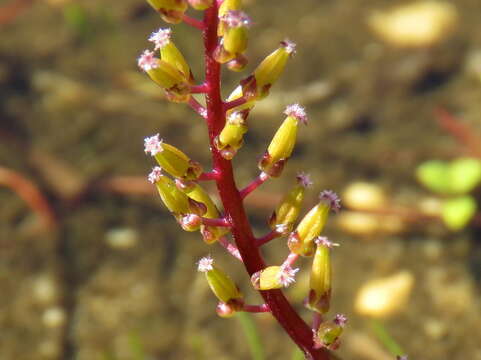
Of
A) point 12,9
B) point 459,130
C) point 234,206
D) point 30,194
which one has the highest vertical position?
point 12,9

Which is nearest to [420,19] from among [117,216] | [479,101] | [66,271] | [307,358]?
[479,101]

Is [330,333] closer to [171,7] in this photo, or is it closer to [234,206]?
[234,206]

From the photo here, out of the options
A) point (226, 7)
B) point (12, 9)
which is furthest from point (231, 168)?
point (12, 9)

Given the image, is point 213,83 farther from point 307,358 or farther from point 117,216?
point 117,216

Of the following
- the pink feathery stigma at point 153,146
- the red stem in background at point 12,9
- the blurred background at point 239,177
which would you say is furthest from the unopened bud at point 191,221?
the red stem in background at point 12,9

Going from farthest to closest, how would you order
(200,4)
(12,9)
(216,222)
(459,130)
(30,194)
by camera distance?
(12,9) → (459,130) → (30,194) → (216,222) → (200,4)

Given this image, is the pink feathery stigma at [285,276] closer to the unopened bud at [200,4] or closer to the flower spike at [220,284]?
the flower spike at [220,284]

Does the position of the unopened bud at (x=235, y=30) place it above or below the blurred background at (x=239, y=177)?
below
